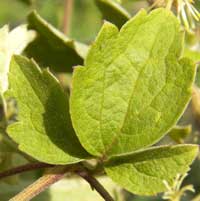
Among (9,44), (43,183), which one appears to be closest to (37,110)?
(43,183)

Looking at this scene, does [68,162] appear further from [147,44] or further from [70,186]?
[70,186]

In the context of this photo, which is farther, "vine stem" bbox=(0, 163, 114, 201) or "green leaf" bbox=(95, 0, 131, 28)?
"green leaf" bbox=(95, 0, 131, 28)

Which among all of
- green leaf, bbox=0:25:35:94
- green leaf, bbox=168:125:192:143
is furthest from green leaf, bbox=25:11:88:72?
green leaf, bbox=168:125:192:143

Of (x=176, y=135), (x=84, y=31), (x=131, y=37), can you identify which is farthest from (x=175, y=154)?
(x=84, y=31)

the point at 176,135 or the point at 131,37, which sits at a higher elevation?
the point at 131,37

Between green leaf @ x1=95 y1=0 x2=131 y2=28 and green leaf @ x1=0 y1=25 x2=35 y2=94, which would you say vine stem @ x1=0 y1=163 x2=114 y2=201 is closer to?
green leaf @ x1=0 y1=25 x2=35 y2=94
